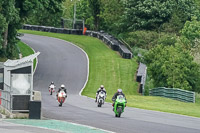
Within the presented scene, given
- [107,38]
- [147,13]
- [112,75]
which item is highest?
[147,13]

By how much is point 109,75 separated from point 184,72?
10.3 meters

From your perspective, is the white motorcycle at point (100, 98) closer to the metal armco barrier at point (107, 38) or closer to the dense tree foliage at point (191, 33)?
the metal armco barrier at point (107, 38)

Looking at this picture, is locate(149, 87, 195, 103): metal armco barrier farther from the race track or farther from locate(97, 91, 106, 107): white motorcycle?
locate(97, 91, 106, 107): white motorcycle

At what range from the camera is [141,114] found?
89.2 feet

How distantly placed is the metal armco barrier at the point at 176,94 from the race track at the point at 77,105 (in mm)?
7346

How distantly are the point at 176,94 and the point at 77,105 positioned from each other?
45.4 feet

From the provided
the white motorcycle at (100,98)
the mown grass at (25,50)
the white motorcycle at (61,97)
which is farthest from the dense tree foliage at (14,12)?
the white motorcycle at (100,98)

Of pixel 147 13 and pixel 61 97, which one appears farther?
pixel 147 13

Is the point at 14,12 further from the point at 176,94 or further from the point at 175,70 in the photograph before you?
the point at 176,94

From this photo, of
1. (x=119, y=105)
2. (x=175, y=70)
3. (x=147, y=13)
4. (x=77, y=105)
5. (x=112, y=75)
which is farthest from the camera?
(x=147, y=13)

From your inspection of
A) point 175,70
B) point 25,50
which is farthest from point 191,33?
point 175,70

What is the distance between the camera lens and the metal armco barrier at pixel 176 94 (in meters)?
42.8

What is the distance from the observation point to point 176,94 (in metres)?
43.9

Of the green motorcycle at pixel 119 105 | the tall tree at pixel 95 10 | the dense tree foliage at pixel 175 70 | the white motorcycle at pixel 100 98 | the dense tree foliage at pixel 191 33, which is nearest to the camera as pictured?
the green motorcycle at pixel 119 105
